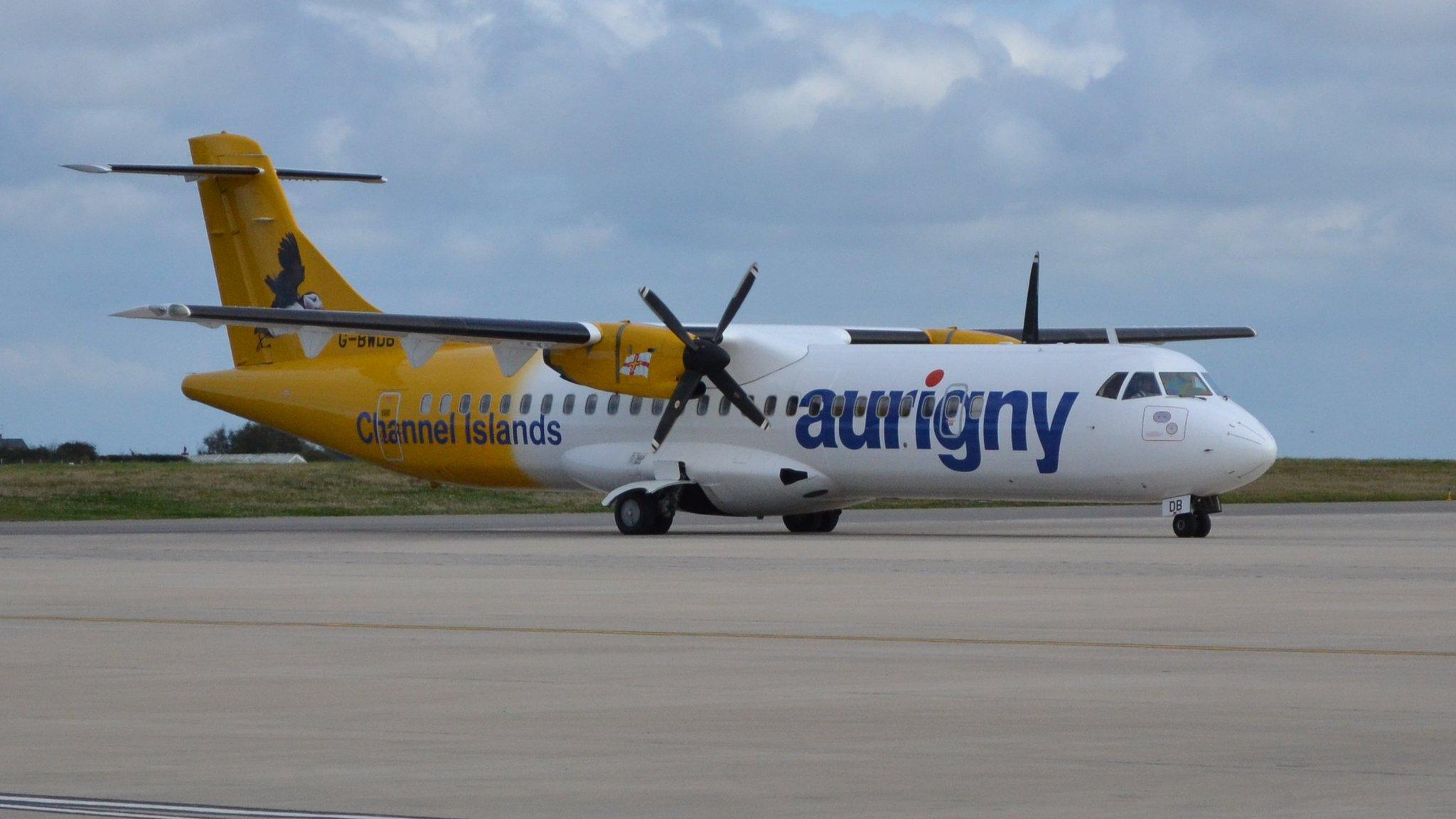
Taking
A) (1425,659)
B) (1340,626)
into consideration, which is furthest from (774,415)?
(1425,659)

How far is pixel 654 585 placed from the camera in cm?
1902

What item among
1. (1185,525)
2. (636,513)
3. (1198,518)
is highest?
(636,513)

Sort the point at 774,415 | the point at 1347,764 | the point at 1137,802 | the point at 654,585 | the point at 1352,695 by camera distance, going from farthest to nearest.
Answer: the point at 774,415
the point at 654,585
the point at 1352,695
the point at 1347,764
the point at 1137,802

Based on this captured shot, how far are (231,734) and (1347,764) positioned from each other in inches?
181

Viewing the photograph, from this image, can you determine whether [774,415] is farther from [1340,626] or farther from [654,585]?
[1340,626]

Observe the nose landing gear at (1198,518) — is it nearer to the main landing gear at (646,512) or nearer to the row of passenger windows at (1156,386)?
the row of passenger windows at (1156,386)

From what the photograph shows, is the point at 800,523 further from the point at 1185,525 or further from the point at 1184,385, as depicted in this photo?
the point at 1184,385

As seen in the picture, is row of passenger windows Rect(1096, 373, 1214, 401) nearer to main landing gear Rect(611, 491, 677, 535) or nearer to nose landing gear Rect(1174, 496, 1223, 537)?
nose landing gear Rect(1174, 496, 1223, 537)

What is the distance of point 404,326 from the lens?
30828 millimetres

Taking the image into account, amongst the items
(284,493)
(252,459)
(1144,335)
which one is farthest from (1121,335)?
(252,459)

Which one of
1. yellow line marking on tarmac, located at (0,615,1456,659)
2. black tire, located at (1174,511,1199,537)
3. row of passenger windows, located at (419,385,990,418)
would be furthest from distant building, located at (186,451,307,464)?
yellow line marking on tarmac, located at (0,615,1456,659)

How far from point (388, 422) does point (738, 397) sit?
23.5ft

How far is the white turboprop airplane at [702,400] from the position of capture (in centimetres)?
2814

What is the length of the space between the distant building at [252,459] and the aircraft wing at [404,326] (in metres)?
55.0
